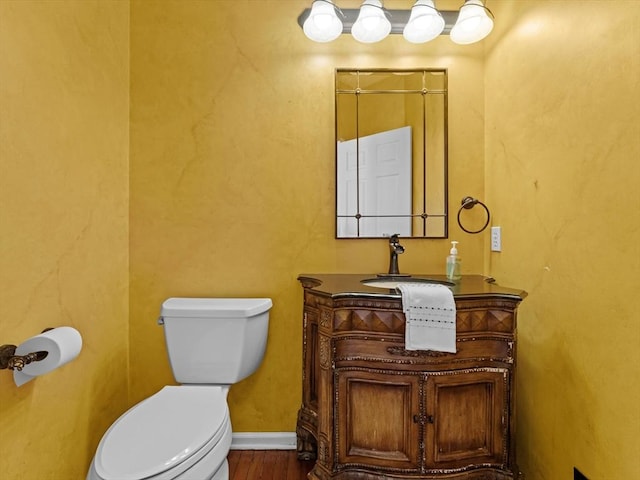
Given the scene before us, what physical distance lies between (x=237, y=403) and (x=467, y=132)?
70.4 inches

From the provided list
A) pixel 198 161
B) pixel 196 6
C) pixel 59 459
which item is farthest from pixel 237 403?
pixel 196 6

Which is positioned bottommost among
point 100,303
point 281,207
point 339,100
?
point 100,303

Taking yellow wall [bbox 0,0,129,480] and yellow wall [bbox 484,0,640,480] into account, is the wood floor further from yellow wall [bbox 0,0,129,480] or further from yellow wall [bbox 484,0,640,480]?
yellow wall [bbox 484,0,640,480]

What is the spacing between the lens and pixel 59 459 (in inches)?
48.2

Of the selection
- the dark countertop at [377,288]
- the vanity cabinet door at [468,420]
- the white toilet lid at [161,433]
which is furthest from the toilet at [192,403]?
Answer: the vanity cabinet door at [468,420]

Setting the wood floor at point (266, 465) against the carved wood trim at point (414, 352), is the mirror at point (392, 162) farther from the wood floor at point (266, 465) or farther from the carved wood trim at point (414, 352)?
the wood floor at point (266, 465)

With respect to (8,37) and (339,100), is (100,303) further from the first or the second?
(339,100)

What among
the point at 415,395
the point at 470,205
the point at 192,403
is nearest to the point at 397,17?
the point at 470,205

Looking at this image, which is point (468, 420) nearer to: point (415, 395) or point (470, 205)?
point (415, 395)

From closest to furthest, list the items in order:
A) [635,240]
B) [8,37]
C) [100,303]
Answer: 1. [635,240]
2. [8,37]
3. [100,303]

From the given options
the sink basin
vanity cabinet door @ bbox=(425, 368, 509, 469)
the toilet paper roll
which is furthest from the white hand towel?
the toilet paper roll

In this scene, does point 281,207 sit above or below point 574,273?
above

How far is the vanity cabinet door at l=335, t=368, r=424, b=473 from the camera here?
1165 mm

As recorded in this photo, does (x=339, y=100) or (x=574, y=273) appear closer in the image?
(x=574, y=273)
